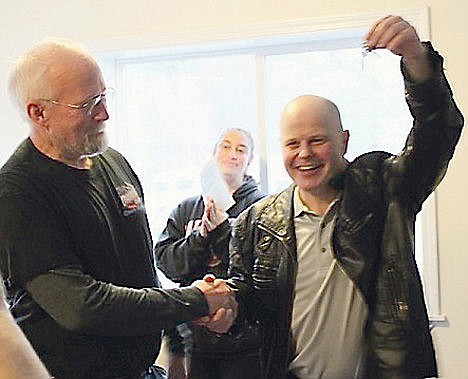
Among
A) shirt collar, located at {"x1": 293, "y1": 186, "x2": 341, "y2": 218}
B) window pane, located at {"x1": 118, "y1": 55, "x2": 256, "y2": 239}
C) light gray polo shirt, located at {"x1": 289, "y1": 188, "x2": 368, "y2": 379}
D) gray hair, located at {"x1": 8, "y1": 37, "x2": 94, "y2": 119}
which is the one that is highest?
window pane, located at {"x1": 118, "y1": 55, "x2": 256, "y2": 239}

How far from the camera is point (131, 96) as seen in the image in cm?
388

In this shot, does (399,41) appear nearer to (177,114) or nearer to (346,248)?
(346,248)

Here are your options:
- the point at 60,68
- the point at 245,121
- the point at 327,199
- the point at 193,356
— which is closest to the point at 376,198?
the point at 327,199

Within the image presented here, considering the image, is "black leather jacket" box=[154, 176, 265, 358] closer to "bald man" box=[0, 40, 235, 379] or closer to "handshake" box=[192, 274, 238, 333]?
"handshake" box=[192, 274, 238, 333]

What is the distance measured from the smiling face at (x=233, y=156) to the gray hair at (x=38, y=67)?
1.36 meters

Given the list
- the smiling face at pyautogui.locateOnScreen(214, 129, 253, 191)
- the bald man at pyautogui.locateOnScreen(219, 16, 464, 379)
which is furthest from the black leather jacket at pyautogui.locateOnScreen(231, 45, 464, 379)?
the smiling face at pyautogui.locateOnScreen(214, 129, 253, 191)

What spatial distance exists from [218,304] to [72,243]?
439mm

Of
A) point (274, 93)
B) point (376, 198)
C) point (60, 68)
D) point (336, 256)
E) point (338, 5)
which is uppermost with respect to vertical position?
point (338, 5)

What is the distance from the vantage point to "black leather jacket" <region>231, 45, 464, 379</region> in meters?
1.77

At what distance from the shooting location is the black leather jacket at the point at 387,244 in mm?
1774

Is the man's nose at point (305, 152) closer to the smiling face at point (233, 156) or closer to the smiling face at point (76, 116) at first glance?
the smiling face at point (76, 116)

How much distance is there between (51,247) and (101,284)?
0.15 metres

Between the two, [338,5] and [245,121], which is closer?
[338,5]

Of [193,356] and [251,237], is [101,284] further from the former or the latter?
[193,356]
